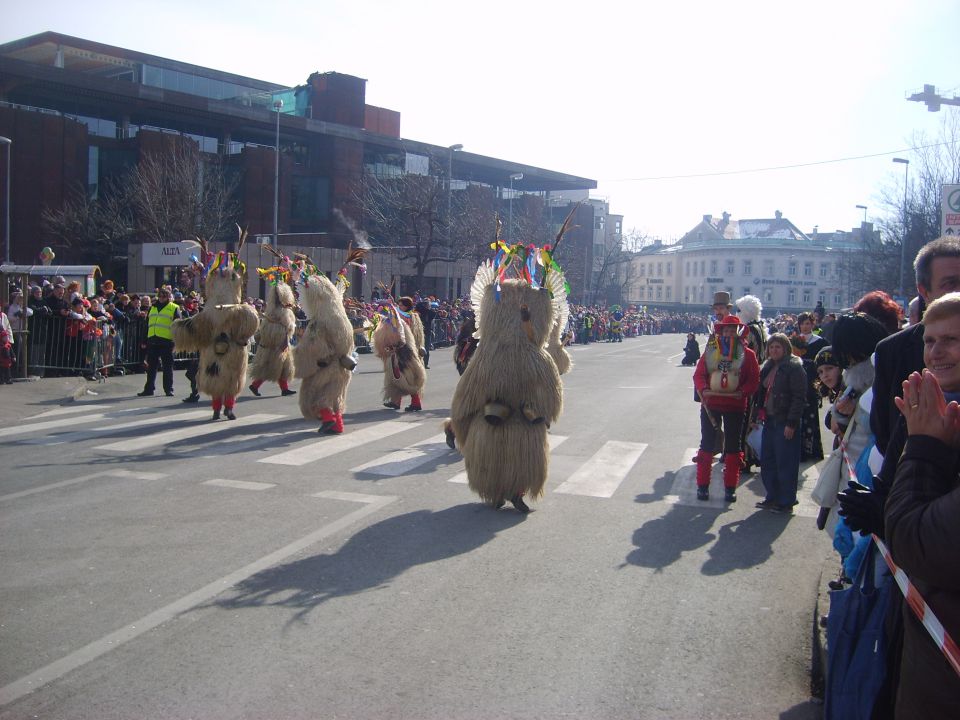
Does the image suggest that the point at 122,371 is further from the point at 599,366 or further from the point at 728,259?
the point at 728,259

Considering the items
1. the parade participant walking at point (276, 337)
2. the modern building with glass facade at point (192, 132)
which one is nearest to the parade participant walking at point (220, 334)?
the parade participant walking at point (276, 337)

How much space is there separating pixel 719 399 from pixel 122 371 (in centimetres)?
1282

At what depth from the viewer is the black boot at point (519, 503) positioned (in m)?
7.29

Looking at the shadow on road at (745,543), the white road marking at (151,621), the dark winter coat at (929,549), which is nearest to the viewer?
the dark winter coat at (929,549)

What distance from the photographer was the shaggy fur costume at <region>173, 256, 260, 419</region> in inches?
454

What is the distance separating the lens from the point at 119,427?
1108cm

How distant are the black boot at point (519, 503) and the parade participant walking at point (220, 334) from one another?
5757 millimetres

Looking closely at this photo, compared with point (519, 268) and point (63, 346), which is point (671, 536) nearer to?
point (519, 268)

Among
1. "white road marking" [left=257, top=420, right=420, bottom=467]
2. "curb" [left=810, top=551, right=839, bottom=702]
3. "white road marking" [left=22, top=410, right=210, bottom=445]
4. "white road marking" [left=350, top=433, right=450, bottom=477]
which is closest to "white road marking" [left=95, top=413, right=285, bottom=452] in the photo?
"white road marking" [left=22, top=410, right=210, bottom=445]

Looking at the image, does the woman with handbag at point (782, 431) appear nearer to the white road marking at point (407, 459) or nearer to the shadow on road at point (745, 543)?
the shadow on road at point (745, 543)

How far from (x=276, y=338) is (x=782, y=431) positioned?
29.2 feet

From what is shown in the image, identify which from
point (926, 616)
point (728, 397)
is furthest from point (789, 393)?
point (926, 616)

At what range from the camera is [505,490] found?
7.24 m

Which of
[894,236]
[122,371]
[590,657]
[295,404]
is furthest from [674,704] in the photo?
[894,236]
